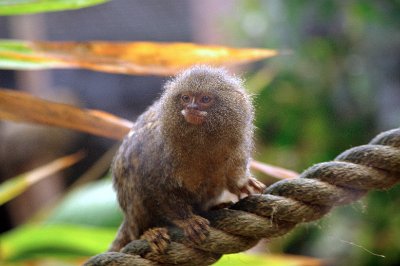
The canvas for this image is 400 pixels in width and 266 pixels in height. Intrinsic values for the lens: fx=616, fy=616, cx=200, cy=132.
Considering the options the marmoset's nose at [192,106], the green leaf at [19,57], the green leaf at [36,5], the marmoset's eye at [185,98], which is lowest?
the marmoset's nose at [192,106]

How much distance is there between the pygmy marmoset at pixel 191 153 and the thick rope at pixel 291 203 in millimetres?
165

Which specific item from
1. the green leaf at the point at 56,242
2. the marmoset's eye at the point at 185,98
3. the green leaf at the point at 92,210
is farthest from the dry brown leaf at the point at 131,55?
the green leaf at the point at 92,210

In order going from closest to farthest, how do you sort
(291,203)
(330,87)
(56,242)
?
(291,203) < (56,242) < (330,87)

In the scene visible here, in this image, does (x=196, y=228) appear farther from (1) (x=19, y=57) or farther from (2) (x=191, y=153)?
(1) (x=19, y=57)

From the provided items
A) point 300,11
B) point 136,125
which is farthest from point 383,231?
point 136,125

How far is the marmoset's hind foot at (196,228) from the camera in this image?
158 centimetres

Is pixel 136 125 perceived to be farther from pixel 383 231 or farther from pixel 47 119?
pixel 383 231

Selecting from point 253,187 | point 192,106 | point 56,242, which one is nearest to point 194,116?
point 192,106

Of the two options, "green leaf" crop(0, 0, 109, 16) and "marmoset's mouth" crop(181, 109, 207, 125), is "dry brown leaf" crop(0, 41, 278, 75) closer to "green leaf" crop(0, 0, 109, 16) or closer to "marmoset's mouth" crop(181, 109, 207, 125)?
"green leaf" crop(0, 0, 109, 16)

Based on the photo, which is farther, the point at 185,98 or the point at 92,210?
the point at 92,210

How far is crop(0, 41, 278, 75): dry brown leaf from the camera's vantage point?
6.72 ft

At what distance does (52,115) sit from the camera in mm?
1968

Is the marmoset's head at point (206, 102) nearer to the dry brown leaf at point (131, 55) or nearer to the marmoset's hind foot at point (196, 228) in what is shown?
the dry brown leaf at point (131, 55)

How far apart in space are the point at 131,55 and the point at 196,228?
710 mm
